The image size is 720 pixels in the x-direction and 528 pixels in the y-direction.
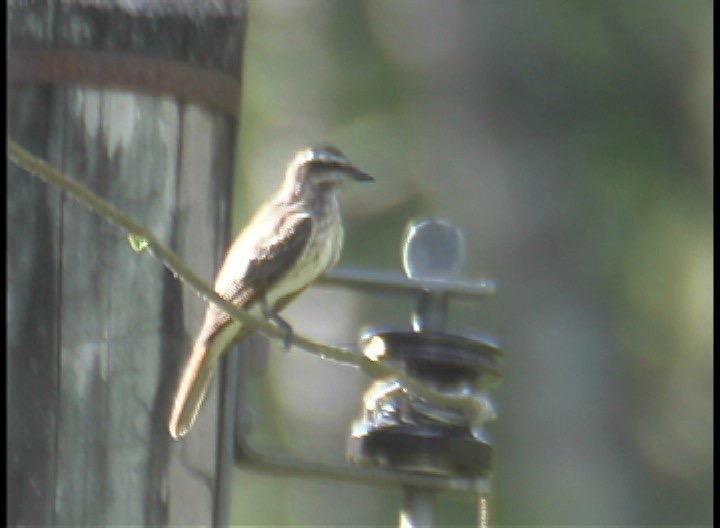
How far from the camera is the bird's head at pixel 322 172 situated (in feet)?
25.9

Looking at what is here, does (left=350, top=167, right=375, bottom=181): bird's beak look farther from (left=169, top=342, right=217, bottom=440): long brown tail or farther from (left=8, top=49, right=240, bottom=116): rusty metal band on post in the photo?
(left=8, top=49, right=240, bottom=116): rusty metal band on post

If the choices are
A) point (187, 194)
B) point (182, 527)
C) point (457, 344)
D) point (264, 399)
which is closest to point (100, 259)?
point (187, 194)

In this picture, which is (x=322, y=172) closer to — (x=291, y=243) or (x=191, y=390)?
(x=291, y=243)

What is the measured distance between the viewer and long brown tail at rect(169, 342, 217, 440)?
545 cm

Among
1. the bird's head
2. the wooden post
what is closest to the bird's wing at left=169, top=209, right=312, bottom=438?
the bird's head

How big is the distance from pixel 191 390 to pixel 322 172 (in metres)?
2.48

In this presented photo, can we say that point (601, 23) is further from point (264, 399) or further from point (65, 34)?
point (65, 34)

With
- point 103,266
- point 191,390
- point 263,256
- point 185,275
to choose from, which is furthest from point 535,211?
point 185,275

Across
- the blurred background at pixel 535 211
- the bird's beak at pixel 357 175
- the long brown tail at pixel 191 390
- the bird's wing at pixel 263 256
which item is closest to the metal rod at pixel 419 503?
the long brown tail at pixel 191 390

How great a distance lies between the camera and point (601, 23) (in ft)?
52.2

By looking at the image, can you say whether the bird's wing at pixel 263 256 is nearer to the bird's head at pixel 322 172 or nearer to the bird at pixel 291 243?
the bird at pixel 291 243

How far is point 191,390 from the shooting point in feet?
18.2

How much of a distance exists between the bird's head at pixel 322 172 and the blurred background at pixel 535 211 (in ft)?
21.3

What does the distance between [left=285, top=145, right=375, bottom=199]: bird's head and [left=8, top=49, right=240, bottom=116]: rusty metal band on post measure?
234 centimetres
